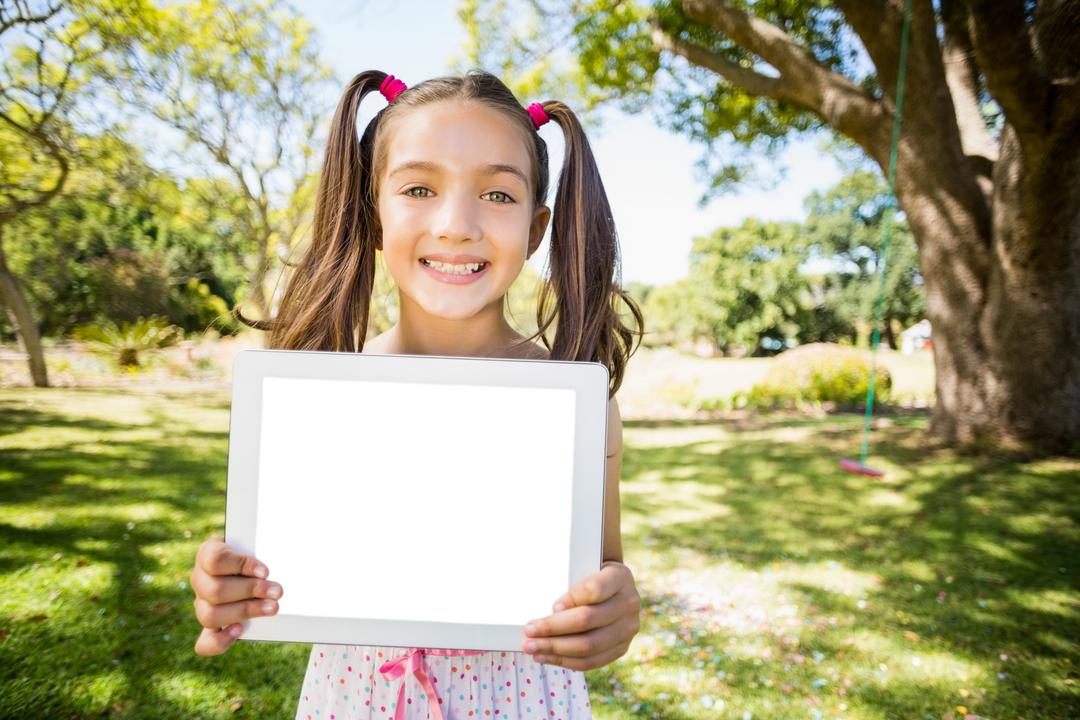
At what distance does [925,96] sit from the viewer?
4.88m

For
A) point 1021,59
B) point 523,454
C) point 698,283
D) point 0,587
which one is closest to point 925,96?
point 1021,59

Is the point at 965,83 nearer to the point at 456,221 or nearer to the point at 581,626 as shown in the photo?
the point at 456,221

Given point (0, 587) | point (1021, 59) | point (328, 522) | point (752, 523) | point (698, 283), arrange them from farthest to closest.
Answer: point (698, 283) → point (752, 523) → point (1021, 59) → point (0, 587) → point (328, 522)

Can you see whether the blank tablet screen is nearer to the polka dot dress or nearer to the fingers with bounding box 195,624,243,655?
the fingers with bounding box 195,624,243,655

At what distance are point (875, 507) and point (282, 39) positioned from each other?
29.7 feet

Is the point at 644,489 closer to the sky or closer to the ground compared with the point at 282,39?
closer to the ground

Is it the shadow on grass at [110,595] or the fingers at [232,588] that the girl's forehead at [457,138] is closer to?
the fingers at [232,588]

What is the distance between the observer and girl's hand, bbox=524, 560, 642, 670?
0.83 meters

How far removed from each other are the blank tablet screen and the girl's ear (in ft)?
2.18

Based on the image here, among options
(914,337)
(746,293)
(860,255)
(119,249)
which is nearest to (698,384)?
(119,249)

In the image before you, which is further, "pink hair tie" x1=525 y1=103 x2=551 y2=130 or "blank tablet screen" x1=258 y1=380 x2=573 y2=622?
"pink hair tie" x1=525 y1=103 x2=551 y2=130

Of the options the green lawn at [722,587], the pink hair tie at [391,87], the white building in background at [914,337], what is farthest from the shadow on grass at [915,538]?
the white building in background at [914,337]

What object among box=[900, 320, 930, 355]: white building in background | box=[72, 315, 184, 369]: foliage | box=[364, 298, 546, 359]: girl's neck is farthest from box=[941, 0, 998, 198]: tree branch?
box=[900, 320, 930, 355]: white building in background

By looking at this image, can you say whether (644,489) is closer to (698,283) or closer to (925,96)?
(925,96)
